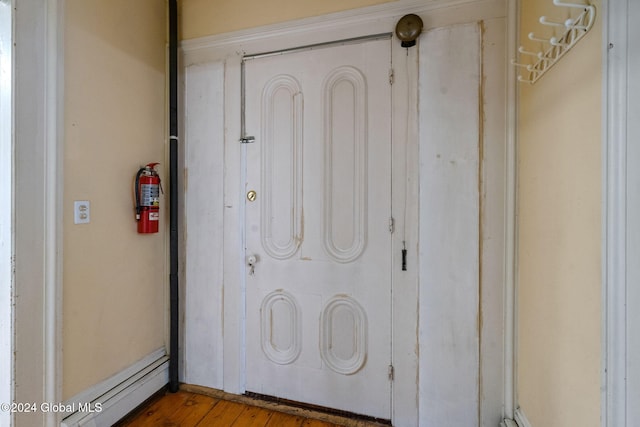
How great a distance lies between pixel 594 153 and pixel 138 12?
2417mm

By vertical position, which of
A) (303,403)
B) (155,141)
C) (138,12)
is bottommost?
(303,403)

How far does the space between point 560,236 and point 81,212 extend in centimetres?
217

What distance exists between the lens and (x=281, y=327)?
1.74m

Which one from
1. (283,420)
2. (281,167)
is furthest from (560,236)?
(283,420)

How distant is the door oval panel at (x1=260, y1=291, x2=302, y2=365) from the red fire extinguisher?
866mm

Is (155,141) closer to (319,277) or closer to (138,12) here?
(138,12)

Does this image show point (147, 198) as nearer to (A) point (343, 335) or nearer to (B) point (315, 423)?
(A) point (343, 335)

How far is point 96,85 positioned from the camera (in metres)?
1.49

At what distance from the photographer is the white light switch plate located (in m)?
1.39

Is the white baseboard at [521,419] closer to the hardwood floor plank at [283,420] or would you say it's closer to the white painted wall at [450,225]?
the white painted wall at [450,225]

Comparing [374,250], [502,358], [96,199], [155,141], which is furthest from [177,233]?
[502,358]

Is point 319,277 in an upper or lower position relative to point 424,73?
lower

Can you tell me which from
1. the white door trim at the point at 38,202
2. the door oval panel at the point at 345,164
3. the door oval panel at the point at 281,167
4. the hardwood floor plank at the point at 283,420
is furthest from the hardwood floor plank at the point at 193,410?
the door oval panel at the point at 345,164

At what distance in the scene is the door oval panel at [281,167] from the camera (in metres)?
1.69
